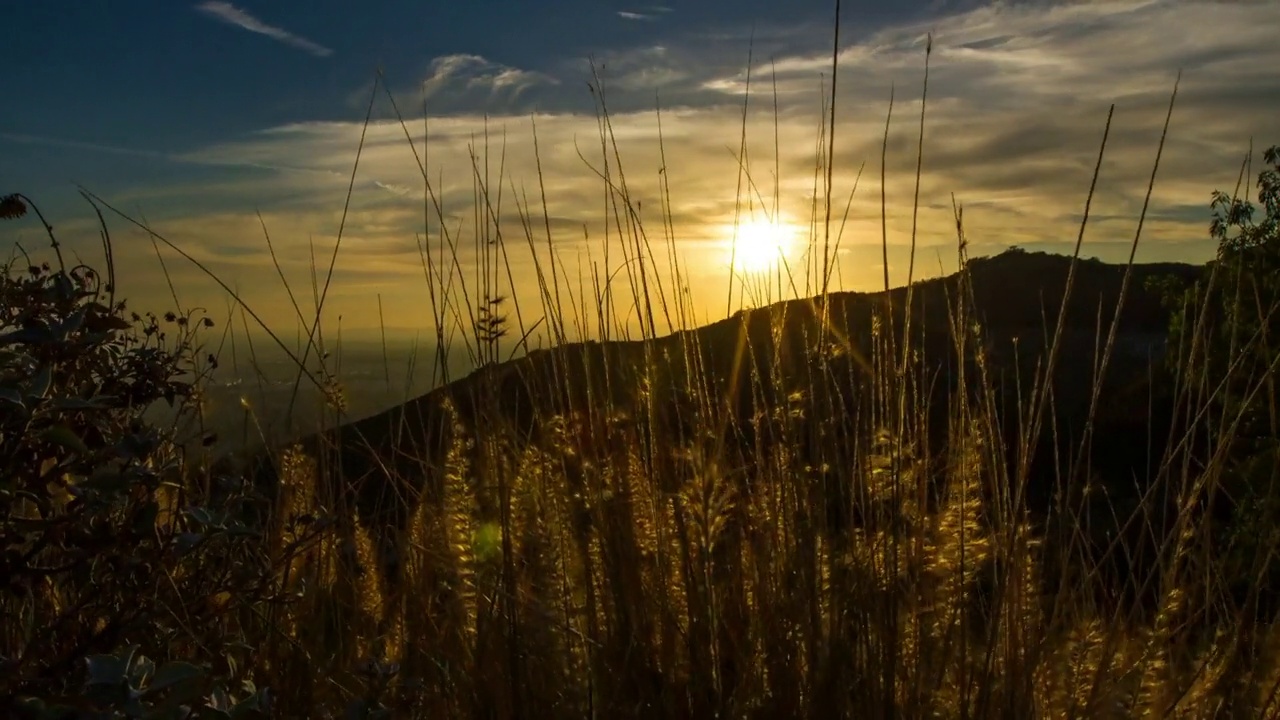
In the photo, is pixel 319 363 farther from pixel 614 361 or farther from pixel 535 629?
pixel 535 629

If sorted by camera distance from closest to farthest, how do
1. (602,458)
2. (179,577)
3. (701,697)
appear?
(701,697) < (179,577) < (602,458)

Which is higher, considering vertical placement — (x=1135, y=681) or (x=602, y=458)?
(x=602, y=458)

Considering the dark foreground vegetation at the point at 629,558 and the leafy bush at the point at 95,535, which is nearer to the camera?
the leafy bush at the point at 95,535

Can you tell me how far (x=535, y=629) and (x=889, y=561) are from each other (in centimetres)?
61

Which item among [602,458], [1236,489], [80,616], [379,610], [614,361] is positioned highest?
[614,361]

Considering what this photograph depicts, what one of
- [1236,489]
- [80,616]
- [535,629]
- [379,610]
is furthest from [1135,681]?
[1236,489]

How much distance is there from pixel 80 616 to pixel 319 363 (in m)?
0.86

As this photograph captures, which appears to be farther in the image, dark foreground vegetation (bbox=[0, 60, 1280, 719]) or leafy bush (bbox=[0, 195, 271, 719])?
dark foreground vegetation (bbox=[0, 60, 1280, 719])

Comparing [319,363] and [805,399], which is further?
[319,363]

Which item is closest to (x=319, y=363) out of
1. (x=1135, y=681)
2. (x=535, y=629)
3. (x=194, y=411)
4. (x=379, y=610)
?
(x=194, y=411)

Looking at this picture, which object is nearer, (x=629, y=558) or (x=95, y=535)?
(x=95, y=535)

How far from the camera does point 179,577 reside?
201 cm

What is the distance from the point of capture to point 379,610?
97.6 inches

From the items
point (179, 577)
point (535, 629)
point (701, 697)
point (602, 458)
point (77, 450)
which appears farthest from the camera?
point (602, 458)
